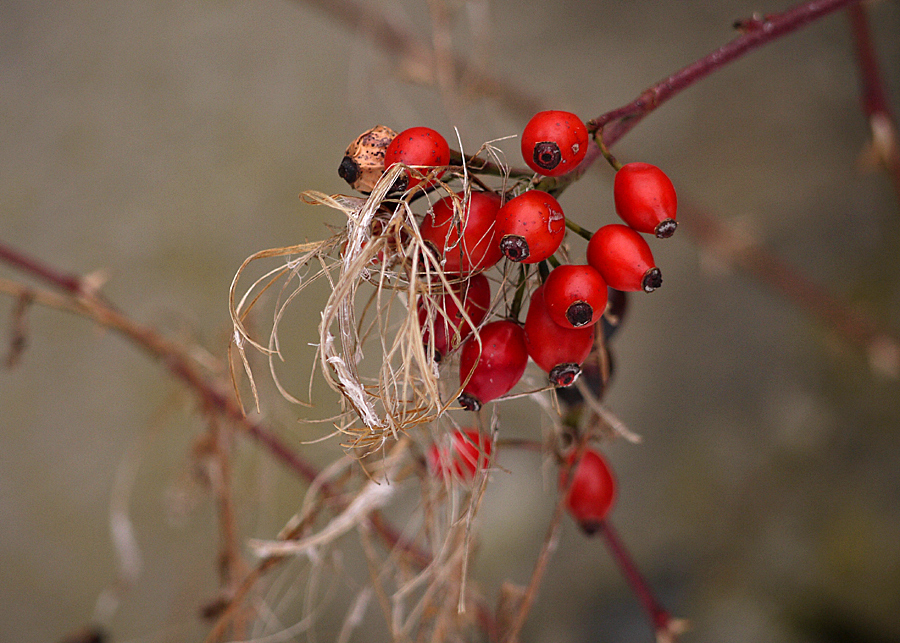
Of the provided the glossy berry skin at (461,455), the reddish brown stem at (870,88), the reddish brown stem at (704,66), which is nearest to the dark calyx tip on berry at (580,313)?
the reddish brown stem at (704,66)

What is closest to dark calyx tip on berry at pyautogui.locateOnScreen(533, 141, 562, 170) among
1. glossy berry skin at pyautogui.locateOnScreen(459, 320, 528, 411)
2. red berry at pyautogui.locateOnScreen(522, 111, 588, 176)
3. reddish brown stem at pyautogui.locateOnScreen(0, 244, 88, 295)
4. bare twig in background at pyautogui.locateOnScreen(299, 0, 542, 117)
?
red berry at pyautogui.locateOnScreen(522, 111, 588, 176)

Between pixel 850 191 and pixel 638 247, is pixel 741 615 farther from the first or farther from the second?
pixel 638 247

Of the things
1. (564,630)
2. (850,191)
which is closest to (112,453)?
(564,630)

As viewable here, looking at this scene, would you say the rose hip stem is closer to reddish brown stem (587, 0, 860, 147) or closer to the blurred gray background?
reddish brown stem (587, 0, 860, 147)

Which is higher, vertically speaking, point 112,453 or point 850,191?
point 850,191

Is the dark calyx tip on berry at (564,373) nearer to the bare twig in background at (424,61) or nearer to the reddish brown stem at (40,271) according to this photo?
the reddish brown stem at (40,271)
